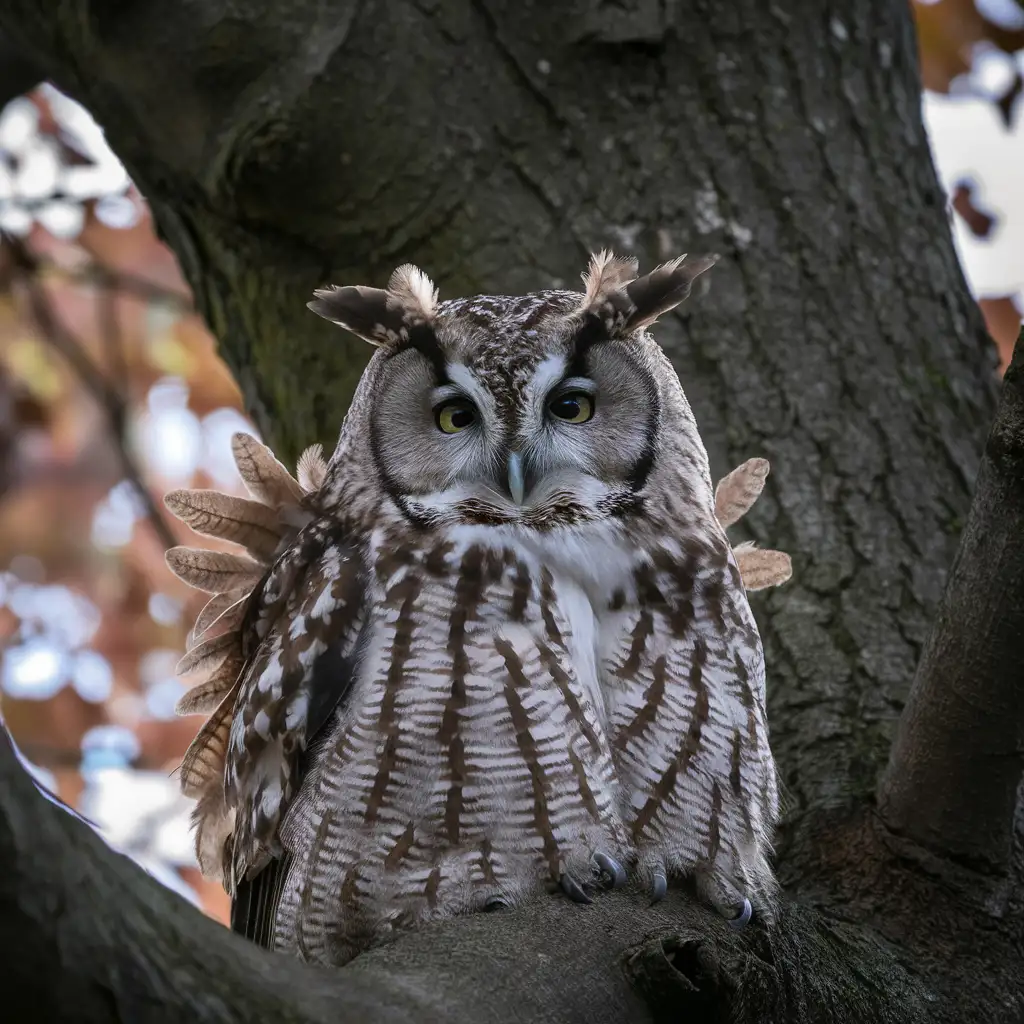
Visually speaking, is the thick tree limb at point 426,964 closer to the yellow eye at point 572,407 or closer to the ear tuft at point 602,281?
the yellow eye at point 572,407

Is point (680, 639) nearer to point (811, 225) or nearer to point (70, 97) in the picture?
point (811, 225)

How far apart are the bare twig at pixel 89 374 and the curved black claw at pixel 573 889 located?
7.55 ft

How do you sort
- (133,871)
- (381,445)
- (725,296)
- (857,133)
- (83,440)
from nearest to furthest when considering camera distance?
(133,871)
(381,445)
(725,296)
(857,133)
(83,440)

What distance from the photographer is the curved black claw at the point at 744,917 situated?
2027 mm

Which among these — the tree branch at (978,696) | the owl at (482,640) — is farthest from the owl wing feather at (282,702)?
the tree branch at (978,696)

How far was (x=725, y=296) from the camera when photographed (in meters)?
3.02

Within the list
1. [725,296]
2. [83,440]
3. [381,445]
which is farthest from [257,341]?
[83,440]

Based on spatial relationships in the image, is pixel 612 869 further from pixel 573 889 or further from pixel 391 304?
pixel 391 304

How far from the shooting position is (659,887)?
7.12ft

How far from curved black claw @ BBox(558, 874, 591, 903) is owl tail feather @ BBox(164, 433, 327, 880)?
0.82m

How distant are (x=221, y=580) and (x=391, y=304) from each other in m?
0.69

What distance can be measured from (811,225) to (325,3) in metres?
1.26

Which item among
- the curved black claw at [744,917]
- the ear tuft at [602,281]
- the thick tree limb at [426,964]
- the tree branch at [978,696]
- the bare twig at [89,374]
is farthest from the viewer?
the bare twig at [89,374]

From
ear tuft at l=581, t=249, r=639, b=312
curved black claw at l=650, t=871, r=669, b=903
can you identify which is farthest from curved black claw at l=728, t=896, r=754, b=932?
ear tuft at l=581, t=249, r=639, b=312
